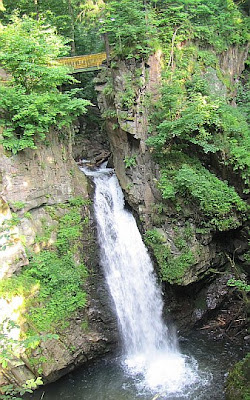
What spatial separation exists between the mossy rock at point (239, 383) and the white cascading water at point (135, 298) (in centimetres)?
115

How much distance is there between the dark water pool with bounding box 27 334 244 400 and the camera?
7816 millimetres

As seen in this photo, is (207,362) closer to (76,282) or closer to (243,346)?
(243,346)

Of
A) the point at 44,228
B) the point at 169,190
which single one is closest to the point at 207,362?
the point at 169,190

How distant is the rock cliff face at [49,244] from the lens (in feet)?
25.7

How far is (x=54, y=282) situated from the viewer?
339 inches

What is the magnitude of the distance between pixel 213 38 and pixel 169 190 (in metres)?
6.95

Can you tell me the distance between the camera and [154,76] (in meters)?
10.9

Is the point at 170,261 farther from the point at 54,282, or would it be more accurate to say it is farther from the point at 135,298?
the point at 54,282

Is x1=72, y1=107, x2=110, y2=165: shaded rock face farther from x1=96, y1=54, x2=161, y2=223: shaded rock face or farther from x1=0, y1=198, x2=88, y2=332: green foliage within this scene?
x1=0, y1=198, x2=88, y2=332: green foliage

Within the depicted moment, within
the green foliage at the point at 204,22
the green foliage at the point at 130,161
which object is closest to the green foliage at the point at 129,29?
the green foliage at the point at 204,22

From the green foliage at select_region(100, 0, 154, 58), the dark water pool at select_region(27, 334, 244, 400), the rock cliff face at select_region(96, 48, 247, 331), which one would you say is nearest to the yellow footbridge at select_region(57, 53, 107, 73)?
the green foliage at select_region(100, 0, 154, 58)

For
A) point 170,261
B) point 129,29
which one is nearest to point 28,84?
point 129,29

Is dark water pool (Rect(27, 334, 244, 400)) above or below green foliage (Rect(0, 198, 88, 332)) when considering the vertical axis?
below

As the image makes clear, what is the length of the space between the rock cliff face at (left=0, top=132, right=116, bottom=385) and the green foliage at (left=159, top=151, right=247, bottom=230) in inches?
106
